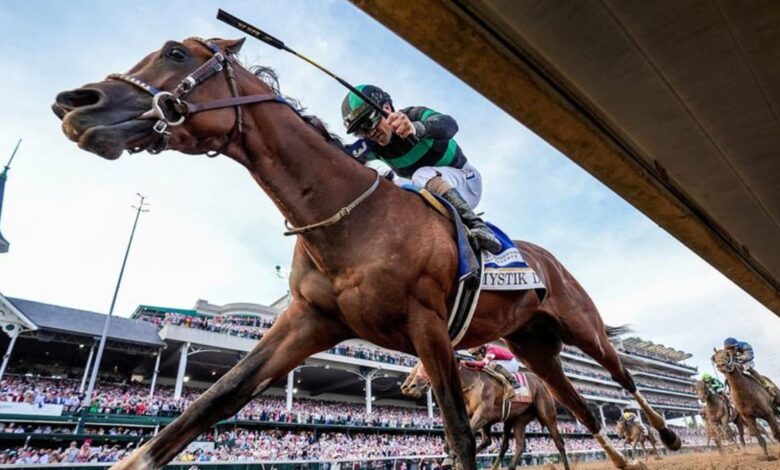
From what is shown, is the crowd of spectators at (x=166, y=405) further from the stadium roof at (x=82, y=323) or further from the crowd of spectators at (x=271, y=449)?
the stadium roof at (x=82, y=323)

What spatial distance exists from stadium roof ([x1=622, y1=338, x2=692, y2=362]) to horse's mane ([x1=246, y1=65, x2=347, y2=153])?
304ft

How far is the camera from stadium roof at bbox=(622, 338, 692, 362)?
87375mm

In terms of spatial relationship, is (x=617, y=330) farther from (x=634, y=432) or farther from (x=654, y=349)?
(x=654, y=349)

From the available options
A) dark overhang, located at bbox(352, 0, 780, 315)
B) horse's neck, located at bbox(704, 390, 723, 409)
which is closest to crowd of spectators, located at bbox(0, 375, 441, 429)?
dark overhang, located at bbox(352, 0, 780, 315)

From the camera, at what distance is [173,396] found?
83.3 feet

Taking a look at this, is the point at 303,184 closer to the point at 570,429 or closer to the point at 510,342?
the point at 510,342

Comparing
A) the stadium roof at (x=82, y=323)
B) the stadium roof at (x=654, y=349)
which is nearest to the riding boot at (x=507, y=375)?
the stadium roof at (x=82, y=323)

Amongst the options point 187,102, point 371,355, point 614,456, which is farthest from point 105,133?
point 371,355

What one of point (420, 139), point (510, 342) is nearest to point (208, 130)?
point (420, 139)

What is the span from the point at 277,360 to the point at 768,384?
1360 cm

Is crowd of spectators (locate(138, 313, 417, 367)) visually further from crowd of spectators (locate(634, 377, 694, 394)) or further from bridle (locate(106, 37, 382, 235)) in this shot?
crowd of spectators (locate(634, 377, 694, 394))

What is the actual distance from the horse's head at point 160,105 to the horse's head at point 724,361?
12581 mm

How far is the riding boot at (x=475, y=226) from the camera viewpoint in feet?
11.2

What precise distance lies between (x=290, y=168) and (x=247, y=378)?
1.38m
